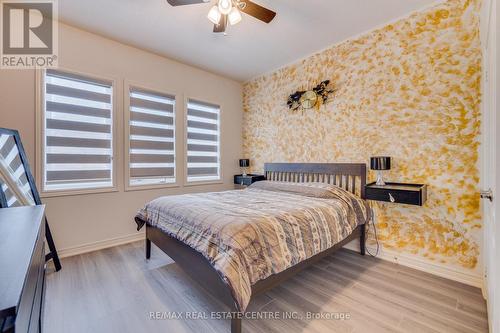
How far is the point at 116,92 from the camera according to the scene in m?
3.15

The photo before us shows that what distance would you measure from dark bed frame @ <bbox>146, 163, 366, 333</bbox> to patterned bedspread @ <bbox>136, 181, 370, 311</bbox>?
0.10 meters

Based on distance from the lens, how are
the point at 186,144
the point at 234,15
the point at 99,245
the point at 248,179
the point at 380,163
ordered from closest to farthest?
the point at 234,15 → the point at 380,163 → the point at 99,245 → the point at 186,144 → the point at 248,179

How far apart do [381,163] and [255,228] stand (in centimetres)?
184

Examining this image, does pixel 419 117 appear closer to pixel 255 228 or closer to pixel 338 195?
pixel 338 195

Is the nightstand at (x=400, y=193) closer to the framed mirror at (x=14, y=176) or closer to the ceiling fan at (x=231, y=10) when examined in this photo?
the ceiling fan at (x=231, y=10)

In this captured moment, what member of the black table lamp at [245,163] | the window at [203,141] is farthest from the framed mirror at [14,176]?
the black table lamp at [245,163]

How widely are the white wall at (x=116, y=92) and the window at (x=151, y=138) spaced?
16cm

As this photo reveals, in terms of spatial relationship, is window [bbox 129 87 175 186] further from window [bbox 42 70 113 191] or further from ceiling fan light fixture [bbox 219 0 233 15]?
ceiling fan light fixture [bbox 219 0 233 15]

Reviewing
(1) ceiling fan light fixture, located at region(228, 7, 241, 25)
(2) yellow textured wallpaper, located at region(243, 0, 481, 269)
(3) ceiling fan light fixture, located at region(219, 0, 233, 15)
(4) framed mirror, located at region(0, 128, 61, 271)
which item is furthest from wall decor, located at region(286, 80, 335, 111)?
(4) framed mirror, located at region(0, 128, 61, 271)

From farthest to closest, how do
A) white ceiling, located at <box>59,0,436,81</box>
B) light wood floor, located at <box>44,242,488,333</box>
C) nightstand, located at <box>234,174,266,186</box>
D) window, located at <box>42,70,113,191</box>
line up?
nightstand, located at <box>234,174,266,186</box>
window, located at <box>42,70,113,191</box>
white ceiling, located at <box>59,0,436,81</box>
light wood floor, located at <box>44,242,488,333</box>

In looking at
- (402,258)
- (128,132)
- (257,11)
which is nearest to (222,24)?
(257,11)

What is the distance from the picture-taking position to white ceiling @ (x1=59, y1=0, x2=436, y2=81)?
245cm

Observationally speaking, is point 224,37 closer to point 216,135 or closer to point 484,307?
point 216,135

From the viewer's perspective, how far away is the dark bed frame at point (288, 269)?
156cm
